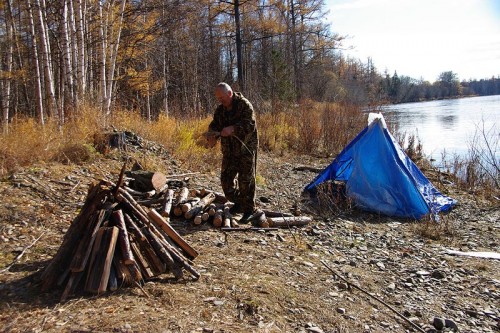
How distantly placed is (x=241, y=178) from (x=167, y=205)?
109cm

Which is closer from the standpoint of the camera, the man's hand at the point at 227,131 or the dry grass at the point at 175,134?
the man's hand at the point at 227,131

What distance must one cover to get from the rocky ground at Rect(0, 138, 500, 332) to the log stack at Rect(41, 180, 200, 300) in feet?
0.37

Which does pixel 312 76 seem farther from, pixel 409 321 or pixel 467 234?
pixel 409 321

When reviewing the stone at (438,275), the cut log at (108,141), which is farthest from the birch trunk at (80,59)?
the stone at (438,275)

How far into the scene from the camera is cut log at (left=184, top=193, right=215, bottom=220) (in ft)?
18.0

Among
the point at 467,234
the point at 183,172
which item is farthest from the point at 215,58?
the point at 467,234

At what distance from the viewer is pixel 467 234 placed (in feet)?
21.9

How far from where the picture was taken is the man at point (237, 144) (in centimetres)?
546

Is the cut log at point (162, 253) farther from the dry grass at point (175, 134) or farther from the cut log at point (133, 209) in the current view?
the dry grass at point (175, 134)

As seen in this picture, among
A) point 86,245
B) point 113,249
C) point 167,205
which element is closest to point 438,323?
point 113,249

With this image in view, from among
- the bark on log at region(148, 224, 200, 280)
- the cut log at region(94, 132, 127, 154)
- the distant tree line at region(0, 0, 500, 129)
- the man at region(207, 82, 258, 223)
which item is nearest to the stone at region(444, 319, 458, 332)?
the bark on log at region(148, 224, 200, 280)

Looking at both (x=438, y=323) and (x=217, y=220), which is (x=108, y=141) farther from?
(x=438, y=323)

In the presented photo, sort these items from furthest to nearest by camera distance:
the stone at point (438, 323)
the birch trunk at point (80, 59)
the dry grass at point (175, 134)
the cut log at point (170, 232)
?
the birch trunk at point (80, 59) → the dry grass at point (175, 134) → the cut log at point (170, 232) → the stone at point (438, 323)

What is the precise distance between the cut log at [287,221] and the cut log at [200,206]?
0.93 metres
